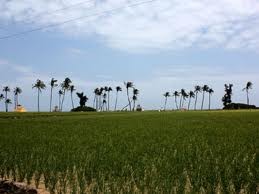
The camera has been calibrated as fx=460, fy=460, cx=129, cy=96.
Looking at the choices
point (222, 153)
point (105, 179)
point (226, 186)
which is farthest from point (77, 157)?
point (226, 186)

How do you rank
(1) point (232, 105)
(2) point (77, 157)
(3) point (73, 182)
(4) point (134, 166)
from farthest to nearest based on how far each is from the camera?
(1) point (232, 105) → (2) point (77, 157) → (4) point (134, 166) → (3) point (73, 182)

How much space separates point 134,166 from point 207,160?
199 centimetres

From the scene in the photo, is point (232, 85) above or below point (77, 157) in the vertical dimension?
above

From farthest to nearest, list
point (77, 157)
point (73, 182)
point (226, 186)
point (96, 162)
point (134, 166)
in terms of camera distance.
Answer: point (77, 157) → point (96, 162) → point (134, 166) → point (73, 182) → point (226, 186)

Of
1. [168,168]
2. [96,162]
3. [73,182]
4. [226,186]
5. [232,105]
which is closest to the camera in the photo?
[226,186]

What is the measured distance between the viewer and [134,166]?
1140 centimetres

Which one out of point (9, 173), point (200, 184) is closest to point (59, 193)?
point (200, 184)

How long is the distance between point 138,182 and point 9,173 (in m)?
4.22

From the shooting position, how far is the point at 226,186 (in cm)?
878

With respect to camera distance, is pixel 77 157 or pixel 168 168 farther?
pixel 77 157

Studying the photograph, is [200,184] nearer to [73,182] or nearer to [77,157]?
[73,182]

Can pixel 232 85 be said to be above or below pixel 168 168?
above

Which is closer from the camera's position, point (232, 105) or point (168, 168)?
point (168, 168)

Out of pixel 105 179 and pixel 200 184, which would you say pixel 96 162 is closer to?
pixel 105 179
